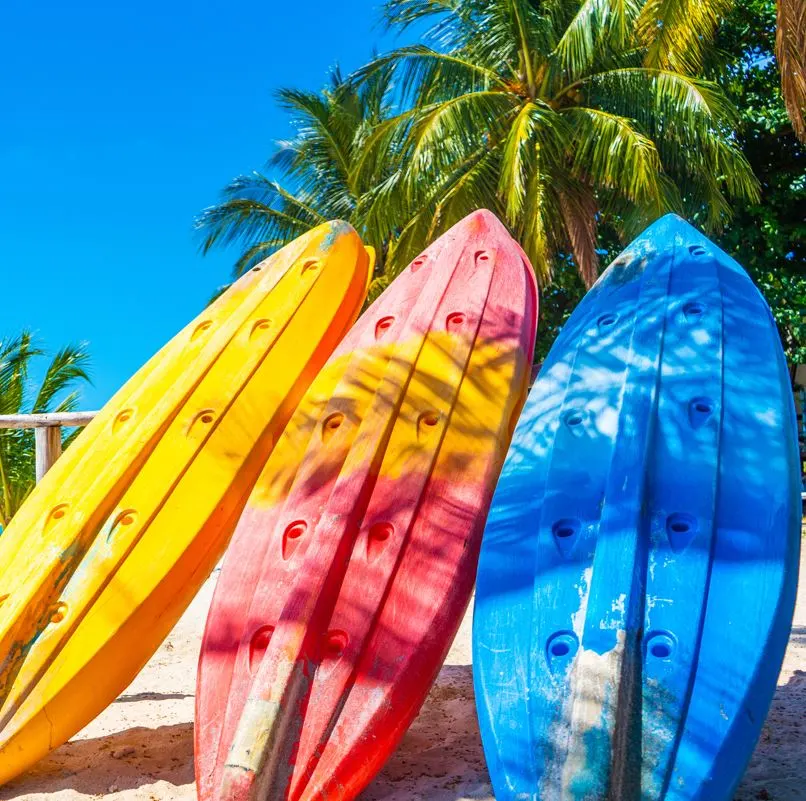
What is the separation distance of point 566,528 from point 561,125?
34.7 ft

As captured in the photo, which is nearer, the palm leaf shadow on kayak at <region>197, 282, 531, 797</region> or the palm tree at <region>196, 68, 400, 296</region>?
the palm leaf shadow on kayak at <region>197, 282, 531, 797</region>

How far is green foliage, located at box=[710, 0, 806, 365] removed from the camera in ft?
40.5

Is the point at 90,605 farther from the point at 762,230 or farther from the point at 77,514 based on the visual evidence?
the point at 762,230

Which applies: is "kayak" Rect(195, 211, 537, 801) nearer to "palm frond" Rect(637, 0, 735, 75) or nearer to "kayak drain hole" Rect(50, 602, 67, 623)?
"kayak drain hole" Rect(50, 602, 67, 623)

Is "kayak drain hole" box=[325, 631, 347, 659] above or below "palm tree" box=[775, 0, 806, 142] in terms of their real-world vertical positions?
below

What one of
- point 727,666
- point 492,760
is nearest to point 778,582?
point 727,666

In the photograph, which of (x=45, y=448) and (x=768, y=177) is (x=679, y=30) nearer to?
(x=768, y=177)

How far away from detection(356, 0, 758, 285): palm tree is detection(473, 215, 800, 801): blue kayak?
8.54 m

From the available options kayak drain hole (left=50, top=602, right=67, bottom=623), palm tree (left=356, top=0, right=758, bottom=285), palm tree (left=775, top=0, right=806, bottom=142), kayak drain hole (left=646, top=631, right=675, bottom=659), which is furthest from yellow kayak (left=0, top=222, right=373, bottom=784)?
palm tree (left=356, top=0, right=758, bottom=285)

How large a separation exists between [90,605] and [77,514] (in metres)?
0.41

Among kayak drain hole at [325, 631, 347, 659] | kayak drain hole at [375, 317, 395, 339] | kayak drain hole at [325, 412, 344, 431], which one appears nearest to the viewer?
kayak drain hole at [325, 631, 347, 659]

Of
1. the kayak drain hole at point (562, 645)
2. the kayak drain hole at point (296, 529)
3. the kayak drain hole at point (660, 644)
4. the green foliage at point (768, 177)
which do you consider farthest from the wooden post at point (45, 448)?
the green foliage at point (768, 177)

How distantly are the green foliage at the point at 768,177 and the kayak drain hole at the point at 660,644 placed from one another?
35.1ft

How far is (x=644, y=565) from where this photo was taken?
2.54 metres
